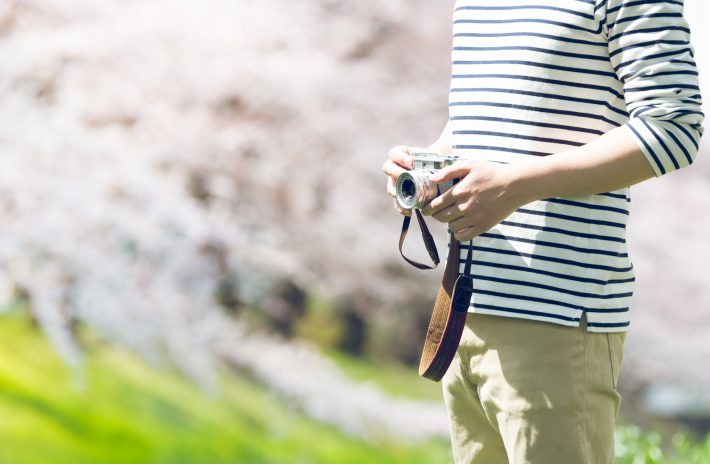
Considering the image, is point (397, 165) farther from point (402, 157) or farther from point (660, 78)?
→ point (660, 78)

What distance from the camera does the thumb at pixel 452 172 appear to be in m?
1.00

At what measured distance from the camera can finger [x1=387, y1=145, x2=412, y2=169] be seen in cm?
→ 112

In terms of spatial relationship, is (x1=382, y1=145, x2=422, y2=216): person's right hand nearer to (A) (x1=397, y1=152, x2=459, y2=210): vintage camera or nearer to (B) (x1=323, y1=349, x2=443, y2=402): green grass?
(A) (x1=397, y1=152, x2=459, y2=210): vintage camera

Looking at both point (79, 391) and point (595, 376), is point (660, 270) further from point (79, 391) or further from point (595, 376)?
point (595, 376)

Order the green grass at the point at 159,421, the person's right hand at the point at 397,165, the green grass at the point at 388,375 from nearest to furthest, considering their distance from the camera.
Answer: the person's right hand at the point at 397,165 → the green grass at the point at 159,421 → the green grass at the point at 388,375

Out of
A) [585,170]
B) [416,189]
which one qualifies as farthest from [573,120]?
[416,189]

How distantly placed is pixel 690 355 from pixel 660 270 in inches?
11.2

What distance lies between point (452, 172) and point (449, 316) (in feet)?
0.53

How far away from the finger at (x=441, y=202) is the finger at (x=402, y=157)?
109 mm

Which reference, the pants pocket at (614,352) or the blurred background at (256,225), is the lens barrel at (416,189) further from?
the blurred background at (256,225)

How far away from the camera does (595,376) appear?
1.01 m

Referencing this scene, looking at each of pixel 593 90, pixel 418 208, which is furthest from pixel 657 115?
pixel 418 208

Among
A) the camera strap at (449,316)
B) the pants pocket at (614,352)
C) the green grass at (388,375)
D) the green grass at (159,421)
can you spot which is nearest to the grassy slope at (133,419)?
the green grass at (159,421)

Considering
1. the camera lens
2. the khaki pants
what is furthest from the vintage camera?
the khaki pants
